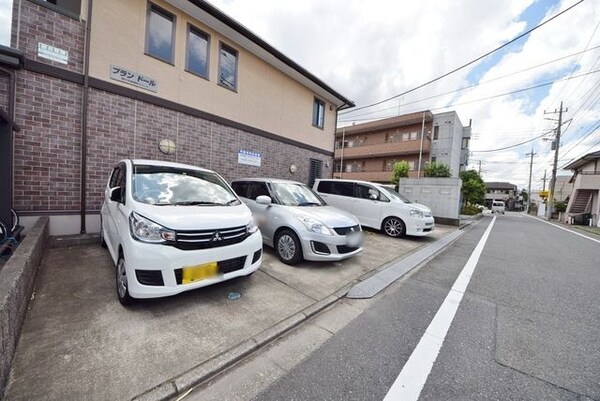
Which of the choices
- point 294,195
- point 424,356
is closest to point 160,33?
point 294,195

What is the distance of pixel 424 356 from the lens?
220 cm

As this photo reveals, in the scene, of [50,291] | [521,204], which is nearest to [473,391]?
[50,291]

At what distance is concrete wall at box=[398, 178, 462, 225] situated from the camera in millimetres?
11383

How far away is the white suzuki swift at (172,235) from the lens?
7.84 ft

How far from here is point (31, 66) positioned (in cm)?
418

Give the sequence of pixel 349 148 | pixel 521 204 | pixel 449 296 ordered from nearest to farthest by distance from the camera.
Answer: pixel 449 296 → pixel 349 148 → pixel 521 204

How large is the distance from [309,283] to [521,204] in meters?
72.3

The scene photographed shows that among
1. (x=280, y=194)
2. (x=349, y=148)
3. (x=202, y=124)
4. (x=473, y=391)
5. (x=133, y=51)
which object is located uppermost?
(x=349, y=148)

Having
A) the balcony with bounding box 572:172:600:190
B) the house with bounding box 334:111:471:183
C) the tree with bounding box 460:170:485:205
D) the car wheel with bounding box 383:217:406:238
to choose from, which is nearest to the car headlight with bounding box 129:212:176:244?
the car wheel with bounding box 383:217:406:238

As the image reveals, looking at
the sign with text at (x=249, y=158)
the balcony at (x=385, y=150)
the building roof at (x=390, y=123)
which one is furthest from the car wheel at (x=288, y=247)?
the building roof at (x=390, y=123)

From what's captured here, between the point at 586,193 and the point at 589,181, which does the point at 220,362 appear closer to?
the point at 589,181

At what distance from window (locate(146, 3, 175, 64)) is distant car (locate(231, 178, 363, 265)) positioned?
161 inches

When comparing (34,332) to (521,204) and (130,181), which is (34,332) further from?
(521,204)

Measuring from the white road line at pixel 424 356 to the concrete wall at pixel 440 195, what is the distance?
9.18 meters
